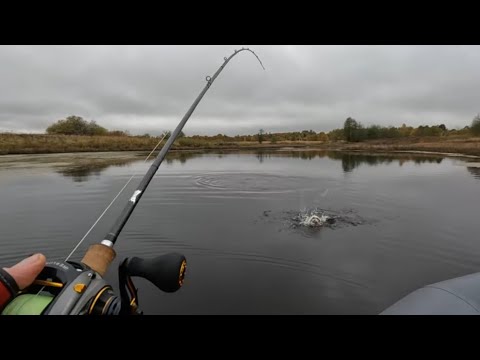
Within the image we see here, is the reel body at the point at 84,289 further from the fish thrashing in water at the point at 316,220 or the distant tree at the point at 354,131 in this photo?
the distant tree at the point at 354,131

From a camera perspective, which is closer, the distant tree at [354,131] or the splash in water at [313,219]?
the splash in water at [313,219]

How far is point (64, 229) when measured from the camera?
7293 millimetres

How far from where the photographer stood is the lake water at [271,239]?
4.39 metres

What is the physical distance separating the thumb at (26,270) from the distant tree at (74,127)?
96.7 m

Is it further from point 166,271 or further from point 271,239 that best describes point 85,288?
point 271,239

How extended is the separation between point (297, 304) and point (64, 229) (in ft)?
18.8

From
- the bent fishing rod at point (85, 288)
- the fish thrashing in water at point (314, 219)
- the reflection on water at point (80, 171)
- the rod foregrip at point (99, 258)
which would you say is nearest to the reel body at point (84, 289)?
the bent fishing rod at point (85, 288)

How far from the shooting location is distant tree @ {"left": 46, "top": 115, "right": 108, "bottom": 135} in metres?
87.6

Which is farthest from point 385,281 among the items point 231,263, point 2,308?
point 2,308

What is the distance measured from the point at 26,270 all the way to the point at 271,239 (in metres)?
5.70

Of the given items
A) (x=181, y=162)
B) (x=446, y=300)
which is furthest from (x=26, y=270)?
(x=181, y=162)

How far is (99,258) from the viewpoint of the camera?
1.97 m
